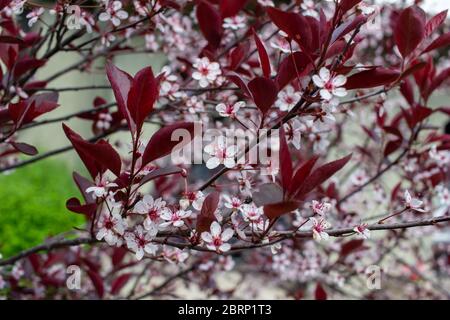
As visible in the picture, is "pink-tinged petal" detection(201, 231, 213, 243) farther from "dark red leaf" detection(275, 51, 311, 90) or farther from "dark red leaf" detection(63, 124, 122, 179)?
"dark red leaf" detection(275, 51, 311, 90)

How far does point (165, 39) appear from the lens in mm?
1891

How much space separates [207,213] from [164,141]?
0.51 ft

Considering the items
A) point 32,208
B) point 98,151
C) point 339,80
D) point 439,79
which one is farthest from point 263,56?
point 32,208

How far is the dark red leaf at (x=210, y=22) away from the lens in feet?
4.62

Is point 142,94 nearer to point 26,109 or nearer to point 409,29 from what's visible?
point 26,109

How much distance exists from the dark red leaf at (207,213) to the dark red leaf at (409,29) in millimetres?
546

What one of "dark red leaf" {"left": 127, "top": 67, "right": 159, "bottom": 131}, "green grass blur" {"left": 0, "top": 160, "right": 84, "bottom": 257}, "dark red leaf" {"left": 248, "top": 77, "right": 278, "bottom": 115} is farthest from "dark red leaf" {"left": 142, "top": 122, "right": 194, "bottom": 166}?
"green grass blur" {"left": 0, "top": 160, "right": 84, "bottom": 257}

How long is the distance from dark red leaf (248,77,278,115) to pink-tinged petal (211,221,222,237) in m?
0.24

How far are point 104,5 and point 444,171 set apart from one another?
128cm

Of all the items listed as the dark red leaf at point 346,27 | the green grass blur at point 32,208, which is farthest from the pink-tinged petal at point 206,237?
the green grass blur at point 32,208

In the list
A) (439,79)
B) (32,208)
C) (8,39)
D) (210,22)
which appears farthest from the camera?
(32,208)

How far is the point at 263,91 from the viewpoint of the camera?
1010 millimetres

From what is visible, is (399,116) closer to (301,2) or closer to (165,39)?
(301,2)
